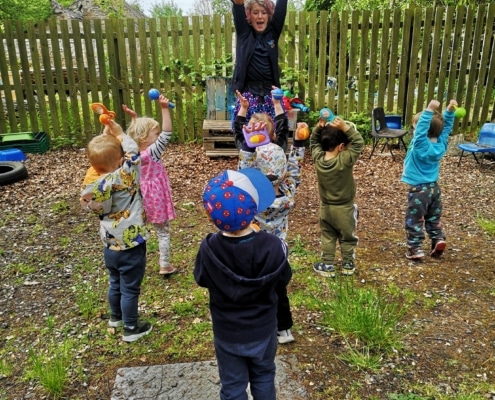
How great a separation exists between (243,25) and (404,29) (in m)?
4.88

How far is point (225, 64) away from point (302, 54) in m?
1.38

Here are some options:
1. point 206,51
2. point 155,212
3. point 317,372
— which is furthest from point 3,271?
point 206,51

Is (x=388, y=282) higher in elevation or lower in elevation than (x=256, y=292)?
lower

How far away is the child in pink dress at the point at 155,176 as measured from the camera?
3.35m

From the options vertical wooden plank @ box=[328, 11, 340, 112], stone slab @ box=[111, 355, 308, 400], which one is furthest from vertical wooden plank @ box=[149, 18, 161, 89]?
stone slab @ box=[111, 355, 308, 400]

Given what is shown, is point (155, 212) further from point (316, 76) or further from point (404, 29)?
point (404, 29)

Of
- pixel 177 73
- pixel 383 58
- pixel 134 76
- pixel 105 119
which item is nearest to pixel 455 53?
pixel 383 58

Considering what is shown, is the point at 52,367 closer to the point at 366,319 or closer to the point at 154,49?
the point at 366,319

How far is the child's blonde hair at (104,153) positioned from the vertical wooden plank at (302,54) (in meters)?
5.90

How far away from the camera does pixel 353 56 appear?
8.22 m

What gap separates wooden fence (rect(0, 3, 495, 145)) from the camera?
8047mm

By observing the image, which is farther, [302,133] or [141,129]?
[141,129]

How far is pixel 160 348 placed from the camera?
308 cm

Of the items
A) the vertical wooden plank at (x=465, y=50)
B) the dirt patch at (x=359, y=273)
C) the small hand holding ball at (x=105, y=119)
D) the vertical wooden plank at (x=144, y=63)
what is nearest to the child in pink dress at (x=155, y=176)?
the small hand holding ball at (x=105, y=119)
